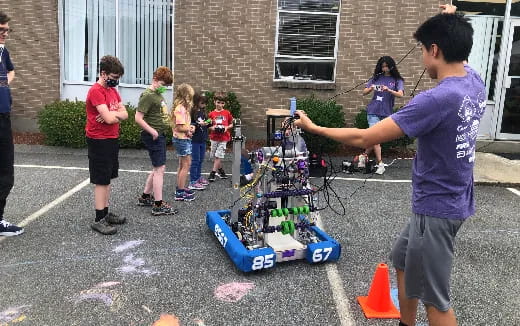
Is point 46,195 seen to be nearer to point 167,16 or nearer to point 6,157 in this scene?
point 6,157

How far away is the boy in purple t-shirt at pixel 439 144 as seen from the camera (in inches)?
97.2

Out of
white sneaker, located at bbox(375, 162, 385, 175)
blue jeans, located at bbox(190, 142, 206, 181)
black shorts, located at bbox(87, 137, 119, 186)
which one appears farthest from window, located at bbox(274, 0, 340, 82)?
black shorts, located at bbox(87, 137, 119, 186)

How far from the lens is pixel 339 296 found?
383 centimetres

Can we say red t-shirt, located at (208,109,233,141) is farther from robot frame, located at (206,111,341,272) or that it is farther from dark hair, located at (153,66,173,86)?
robot frame, located at (206,111,341,272)

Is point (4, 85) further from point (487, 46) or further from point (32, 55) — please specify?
point (487, 46)

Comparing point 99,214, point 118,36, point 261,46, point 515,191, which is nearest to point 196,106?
point 99,214

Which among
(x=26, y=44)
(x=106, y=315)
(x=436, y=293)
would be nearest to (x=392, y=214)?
(x=436, y=293)

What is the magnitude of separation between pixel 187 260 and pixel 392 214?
9.38 ft

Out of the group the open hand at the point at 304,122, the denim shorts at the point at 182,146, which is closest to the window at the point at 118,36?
the denim shorts at the point at 182,146

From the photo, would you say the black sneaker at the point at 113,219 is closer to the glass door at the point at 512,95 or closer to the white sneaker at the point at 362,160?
the white sneaker at the point at 362,160

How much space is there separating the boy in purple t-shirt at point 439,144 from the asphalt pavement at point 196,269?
99 cm

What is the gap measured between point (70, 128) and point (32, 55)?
2.32 m

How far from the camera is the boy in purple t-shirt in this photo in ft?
8.10

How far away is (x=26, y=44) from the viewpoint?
33.5ft
